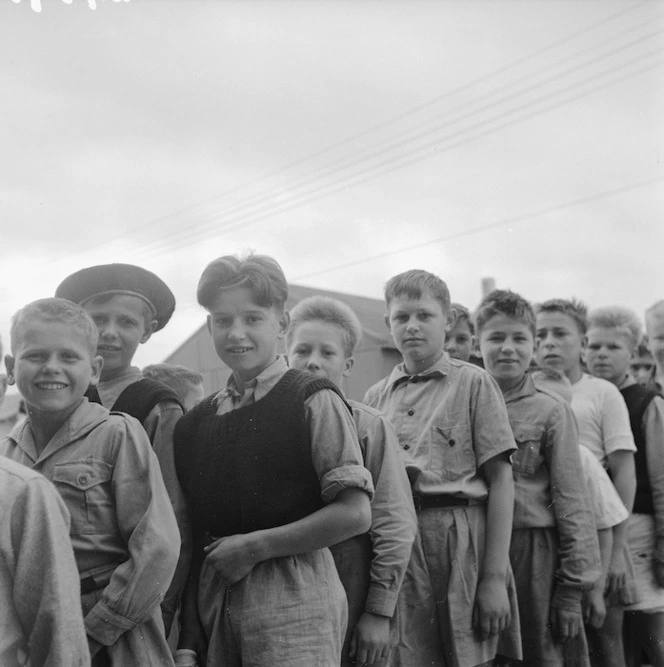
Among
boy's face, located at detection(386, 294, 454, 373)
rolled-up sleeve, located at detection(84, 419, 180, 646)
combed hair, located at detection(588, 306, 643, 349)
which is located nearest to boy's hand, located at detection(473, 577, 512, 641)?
boy's face, located at detection(386, 294, 454, 373)

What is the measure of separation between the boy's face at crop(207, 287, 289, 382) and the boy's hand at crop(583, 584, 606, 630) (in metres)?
1.73

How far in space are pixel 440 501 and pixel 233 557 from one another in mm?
970

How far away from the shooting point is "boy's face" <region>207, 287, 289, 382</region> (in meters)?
2.19

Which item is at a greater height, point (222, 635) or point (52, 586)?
point (52, 586)

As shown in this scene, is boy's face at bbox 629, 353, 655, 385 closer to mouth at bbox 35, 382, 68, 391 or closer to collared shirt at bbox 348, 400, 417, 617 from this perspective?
collared shirt at bbox 348, 400, 417, 617

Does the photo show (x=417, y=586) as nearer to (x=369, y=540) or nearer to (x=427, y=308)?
(x=369, y=540)

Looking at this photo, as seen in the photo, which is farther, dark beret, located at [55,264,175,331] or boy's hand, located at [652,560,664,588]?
boy's hand, located at [652,560,664,588]

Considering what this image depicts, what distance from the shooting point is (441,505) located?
2.76 meters

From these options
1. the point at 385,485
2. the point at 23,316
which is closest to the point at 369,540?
the point at 385,485

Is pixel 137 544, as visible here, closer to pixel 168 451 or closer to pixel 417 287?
pixel 168 451

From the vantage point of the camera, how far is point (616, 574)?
11.3 ft

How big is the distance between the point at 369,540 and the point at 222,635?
607mm

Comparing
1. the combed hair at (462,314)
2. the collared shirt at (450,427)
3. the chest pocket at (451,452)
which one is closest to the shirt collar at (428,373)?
the collared shirt at (450,427)

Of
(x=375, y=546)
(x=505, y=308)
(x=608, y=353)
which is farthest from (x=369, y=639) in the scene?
(x=608, y=353)
